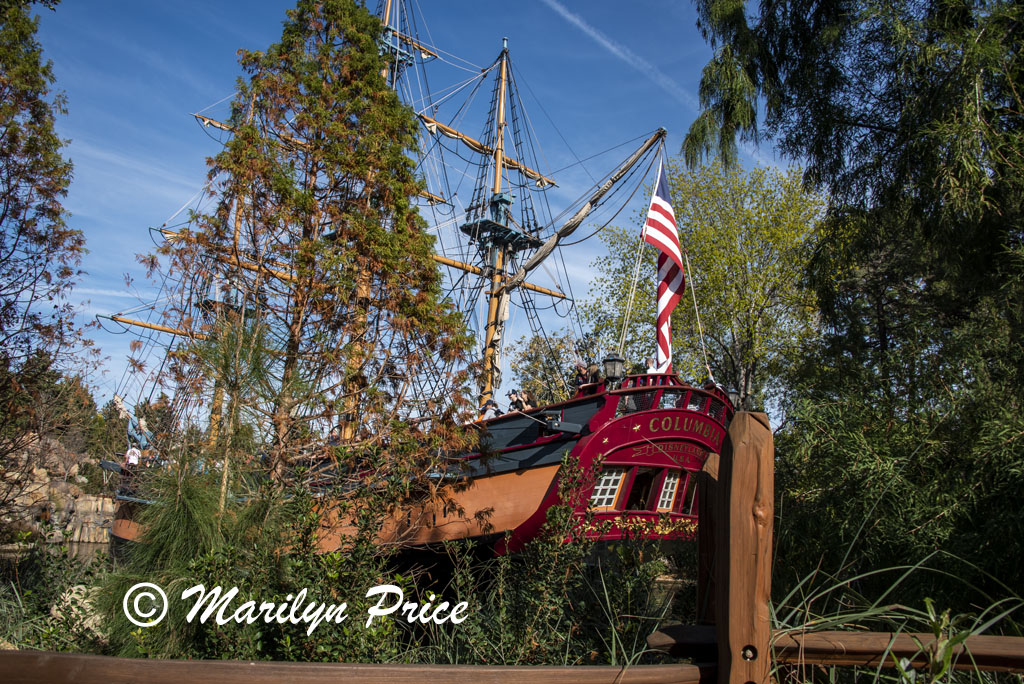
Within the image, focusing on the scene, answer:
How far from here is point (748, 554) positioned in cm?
211

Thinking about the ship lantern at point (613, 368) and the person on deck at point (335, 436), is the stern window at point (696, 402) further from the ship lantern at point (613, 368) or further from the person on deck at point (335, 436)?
the person on deck at point (335, 436)

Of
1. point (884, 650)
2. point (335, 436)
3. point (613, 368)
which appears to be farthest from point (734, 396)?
point (884, 650)

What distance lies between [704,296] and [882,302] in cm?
783

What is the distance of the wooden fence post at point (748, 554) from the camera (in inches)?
82.9

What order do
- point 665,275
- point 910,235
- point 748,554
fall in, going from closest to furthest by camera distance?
point 748,554 → point 910,235 → point 665,275

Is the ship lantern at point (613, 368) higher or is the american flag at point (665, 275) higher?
the american flag at point (665, 275)

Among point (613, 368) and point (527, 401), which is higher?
point (613, 368)

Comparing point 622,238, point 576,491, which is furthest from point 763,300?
point 576,491

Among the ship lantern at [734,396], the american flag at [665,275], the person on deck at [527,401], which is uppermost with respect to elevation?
the american flag at [665,275]

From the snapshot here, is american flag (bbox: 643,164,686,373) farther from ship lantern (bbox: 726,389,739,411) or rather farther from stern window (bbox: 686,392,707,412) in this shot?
ship lantern (bbox: 726,389,739,411)

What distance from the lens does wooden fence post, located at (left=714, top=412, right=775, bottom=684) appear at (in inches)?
82.9

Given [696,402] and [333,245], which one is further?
[696,402]

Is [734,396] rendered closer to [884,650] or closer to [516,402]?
[516,402]

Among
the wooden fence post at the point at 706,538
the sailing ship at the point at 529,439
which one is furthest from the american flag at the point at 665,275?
the wooden fence post at the point at 706,538
